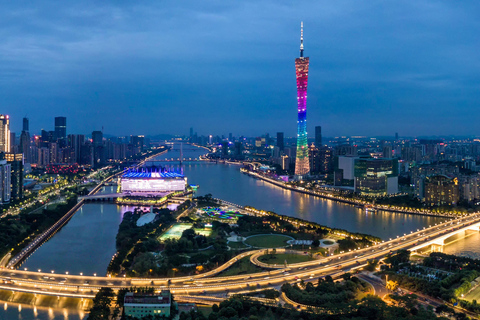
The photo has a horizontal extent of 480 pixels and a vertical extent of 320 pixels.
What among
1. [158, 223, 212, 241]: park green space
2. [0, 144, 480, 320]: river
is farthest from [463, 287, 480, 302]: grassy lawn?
[158, 223, 212, 241]: park green space

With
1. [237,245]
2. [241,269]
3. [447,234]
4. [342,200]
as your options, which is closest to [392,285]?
[241,269]

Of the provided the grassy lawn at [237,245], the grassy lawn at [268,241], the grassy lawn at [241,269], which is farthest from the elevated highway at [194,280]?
the grassy lawn at [268,241]

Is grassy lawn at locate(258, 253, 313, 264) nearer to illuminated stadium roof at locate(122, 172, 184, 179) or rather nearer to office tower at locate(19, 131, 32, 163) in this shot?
illuminated stadium roof at locate(122, 172, 184, 179)

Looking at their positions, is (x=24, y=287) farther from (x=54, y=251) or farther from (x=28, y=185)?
(x=28, y=185)

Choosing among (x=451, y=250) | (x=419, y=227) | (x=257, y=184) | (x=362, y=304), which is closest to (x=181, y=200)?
(x=257, y=184)

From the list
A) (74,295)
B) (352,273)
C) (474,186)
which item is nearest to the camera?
(74,295)

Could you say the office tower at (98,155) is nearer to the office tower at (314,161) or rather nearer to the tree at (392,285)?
the office tower at (314,161)

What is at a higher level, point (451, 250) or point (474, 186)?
point (474, 186)
